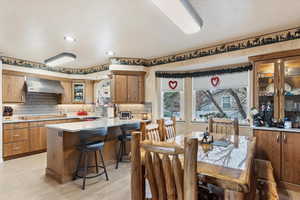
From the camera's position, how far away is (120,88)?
4402 millimetres

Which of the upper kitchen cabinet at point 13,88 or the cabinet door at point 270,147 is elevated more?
the upper kitchen cabinet at point 13,88

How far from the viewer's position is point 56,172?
9.27ft

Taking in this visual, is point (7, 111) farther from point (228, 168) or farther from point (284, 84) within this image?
point (284, 84)

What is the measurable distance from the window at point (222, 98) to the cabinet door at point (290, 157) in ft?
3.97

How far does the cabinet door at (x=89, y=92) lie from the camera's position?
5922 millimetres

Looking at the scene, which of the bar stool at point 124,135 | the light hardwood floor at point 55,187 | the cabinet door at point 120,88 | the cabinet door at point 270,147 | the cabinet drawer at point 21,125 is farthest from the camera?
the cabinet door at point 120,88

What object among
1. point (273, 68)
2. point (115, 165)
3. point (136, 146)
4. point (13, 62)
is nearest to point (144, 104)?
point (115, 165)

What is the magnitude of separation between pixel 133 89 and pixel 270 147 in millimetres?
3187

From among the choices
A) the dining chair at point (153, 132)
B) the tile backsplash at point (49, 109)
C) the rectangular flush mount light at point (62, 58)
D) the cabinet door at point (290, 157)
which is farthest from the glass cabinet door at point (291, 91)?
the tile backsplash at point (49, 109)

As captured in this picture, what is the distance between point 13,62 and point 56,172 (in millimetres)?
3376

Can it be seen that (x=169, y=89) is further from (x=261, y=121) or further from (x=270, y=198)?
(x=270, y=198)

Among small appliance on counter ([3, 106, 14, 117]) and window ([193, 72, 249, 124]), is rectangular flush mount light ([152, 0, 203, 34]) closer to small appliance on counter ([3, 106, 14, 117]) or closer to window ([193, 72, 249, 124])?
window ([193, 72, 249, 124])

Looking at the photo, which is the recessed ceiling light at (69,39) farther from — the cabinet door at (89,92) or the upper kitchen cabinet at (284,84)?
the upper kitchen cabinet at (284,84)

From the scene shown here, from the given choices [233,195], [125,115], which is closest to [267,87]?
[233,195]
